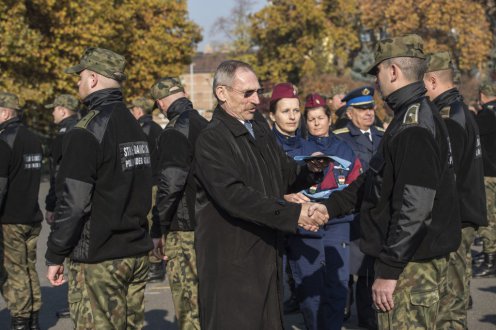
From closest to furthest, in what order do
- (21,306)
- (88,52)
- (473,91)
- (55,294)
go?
(88,52) < (21,306) < (55,294) < (473,91)

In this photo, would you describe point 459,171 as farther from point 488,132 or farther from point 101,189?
point 488,132

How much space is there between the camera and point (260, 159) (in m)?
4.71

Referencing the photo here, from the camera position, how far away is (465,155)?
5934mm

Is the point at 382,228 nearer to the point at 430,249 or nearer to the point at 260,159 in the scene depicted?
the point at 430,249

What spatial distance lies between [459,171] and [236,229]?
7.04 feet

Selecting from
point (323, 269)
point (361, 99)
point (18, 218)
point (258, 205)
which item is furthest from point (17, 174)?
point (258, 205)

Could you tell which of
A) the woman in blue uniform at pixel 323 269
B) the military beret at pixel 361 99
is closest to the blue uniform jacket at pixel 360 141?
the military beret at pixel 361 99

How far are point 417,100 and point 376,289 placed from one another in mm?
1068

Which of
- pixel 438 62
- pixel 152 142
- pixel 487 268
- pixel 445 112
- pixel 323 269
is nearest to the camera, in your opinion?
pixel 445 112

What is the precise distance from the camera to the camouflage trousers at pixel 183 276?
655 cm

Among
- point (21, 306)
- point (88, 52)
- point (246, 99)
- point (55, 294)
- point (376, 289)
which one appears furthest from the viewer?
point (55, 294)

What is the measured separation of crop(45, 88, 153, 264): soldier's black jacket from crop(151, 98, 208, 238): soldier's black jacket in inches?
44.1

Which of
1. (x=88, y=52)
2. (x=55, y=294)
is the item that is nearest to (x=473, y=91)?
(x=55, y=294)

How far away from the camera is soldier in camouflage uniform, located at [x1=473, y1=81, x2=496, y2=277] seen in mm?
10438
